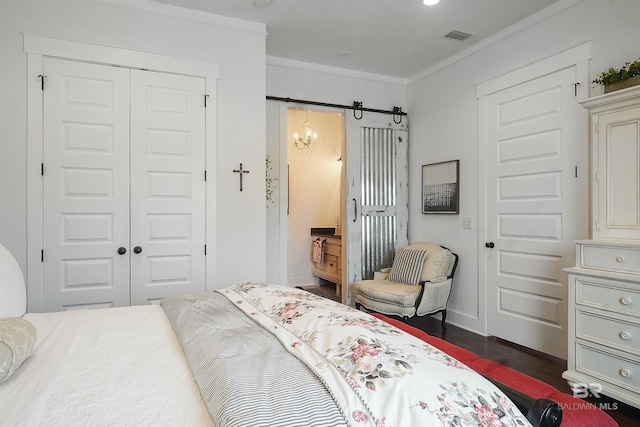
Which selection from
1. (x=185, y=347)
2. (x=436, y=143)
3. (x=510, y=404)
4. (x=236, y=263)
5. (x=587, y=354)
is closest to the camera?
(x=510, y=404)

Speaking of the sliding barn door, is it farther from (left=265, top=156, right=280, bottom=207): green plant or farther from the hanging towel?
the hanging towel

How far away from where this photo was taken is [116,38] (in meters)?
2.83

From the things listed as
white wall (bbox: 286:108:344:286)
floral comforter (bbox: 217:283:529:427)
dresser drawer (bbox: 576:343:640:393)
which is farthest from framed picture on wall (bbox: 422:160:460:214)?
floral comforter (bbox: 217:283:529:427)

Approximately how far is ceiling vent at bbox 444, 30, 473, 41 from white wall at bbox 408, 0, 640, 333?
27 centimetres

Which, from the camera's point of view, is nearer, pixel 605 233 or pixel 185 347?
pixel 185 347

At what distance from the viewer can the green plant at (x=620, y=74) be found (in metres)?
2.32

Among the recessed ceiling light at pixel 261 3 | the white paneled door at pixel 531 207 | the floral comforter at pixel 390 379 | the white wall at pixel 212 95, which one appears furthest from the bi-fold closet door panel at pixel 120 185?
the white paneled door at pixel 531 207

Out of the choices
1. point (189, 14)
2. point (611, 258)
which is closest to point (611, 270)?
point (611, 258)

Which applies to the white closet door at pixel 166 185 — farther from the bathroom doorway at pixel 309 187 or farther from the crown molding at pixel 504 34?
the bathroom doorway at pixel 309 187

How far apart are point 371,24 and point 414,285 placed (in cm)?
253

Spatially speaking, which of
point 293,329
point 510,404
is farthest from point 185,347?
point 510,404

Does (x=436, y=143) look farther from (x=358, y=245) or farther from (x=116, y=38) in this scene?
(x=116, y=38)

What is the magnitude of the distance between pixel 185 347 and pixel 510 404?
1.00 m

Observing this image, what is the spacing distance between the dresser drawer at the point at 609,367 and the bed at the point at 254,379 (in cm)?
177
